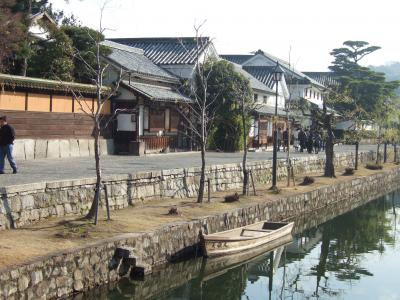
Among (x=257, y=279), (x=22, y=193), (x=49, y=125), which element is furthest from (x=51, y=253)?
(x=49, y=125)

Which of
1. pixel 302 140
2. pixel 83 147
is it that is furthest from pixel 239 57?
pixel 83 147

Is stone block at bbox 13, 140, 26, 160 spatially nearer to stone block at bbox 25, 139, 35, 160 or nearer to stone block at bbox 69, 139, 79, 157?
stone block at bbox 25, 139, 35, 160

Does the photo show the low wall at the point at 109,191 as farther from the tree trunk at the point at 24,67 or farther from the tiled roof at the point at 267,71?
the tiled roof at the point at 267,71

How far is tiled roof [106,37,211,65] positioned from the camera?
37.3m

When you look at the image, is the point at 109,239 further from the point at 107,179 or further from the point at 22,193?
the point at 107,179

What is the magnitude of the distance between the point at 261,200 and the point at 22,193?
1060cm

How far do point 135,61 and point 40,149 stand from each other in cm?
1134

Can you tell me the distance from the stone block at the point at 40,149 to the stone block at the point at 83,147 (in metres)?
2.52

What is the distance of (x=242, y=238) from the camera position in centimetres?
1603

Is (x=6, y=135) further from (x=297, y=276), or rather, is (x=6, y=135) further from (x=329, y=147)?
(x=329, y=147)

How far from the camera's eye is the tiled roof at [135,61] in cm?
3099

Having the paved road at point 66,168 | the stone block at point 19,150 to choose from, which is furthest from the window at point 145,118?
the stone block at point 19,150

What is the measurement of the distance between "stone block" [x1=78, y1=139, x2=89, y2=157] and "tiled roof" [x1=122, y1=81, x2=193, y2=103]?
4.23 metres

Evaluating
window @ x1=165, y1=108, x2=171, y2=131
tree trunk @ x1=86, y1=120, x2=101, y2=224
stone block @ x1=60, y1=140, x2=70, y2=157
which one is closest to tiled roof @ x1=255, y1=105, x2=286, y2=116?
window @ x1=165, y1=108, x2=171, y2=131
